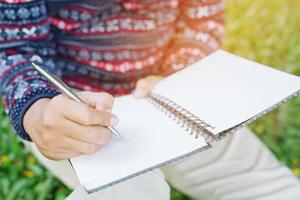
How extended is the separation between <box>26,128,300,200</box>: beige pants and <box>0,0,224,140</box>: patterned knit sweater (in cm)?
20

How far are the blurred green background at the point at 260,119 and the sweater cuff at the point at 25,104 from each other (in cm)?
62

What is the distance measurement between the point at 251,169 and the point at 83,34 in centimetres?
47

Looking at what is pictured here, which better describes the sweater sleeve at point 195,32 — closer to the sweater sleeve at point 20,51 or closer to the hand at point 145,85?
the hand at point 145,85

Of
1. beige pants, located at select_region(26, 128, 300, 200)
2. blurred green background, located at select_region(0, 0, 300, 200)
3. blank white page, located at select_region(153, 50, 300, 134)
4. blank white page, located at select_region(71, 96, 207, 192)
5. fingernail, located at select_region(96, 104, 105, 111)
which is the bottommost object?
blurred green background, located at select_region(0, 0, 300, 200)

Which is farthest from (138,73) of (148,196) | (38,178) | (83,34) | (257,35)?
(257,35)

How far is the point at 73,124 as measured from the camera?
98 cm

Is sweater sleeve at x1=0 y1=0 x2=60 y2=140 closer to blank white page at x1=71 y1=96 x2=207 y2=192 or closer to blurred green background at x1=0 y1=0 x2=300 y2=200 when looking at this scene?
blank white page at x1=71 y1=96 x2=207 y2=192

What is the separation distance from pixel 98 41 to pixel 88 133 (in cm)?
41

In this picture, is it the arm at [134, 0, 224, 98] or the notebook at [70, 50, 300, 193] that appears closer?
the notebook at [70, 50, 300, 193]

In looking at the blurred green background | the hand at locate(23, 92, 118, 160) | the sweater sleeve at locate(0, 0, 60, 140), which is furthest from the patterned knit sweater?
the blurred green background

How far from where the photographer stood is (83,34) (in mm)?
1324

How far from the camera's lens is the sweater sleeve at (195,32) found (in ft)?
4.58

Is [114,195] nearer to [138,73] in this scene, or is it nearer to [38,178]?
[138,73]

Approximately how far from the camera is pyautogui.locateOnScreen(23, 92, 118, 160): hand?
3.17ft
